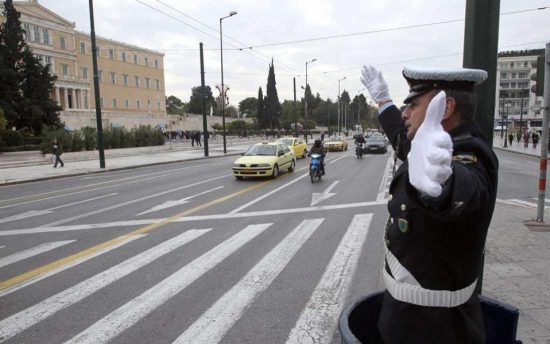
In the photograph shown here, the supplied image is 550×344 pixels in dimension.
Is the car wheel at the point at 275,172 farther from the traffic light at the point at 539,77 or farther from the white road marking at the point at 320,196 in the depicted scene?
the traffic light at the point at 539,77

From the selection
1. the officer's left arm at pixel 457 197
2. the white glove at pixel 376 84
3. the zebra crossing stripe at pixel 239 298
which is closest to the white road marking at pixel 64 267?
the zebra crossing stripe at pixel 239 298

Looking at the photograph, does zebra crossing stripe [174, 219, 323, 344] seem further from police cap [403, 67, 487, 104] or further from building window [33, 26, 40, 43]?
building window [33, 26, 40, 43]

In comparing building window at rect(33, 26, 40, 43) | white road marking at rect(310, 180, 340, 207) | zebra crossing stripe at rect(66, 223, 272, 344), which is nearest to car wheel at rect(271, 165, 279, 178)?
white road marking at rect(310, 180, 340, 207)

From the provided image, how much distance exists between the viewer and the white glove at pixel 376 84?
8.66ft

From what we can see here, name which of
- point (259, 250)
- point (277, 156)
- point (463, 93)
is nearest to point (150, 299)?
point (259, 250)

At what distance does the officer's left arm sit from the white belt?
0.41 meters

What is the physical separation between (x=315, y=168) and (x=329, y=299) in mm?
10496

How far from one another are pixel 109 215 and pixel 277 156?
29.1ft

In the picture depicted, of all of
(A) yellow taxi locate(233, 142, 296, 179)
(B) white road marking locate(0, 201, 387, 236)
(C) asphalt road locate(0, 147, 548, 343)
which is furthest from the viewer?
(A) yellow taxi locate(233, 142, 296, 179)

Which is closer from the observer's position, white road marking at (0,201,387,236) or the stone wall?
white road marking at (0,201,387,236)

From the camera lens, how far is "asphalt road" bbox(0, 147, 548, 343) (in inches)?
157

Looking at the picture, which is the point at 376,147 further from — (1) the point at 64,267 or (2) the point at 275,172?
(1) the point at 64,267

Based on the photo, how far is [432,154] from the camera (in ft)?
3.92

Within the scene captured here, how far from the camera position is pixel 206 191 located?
1326 centimetres
